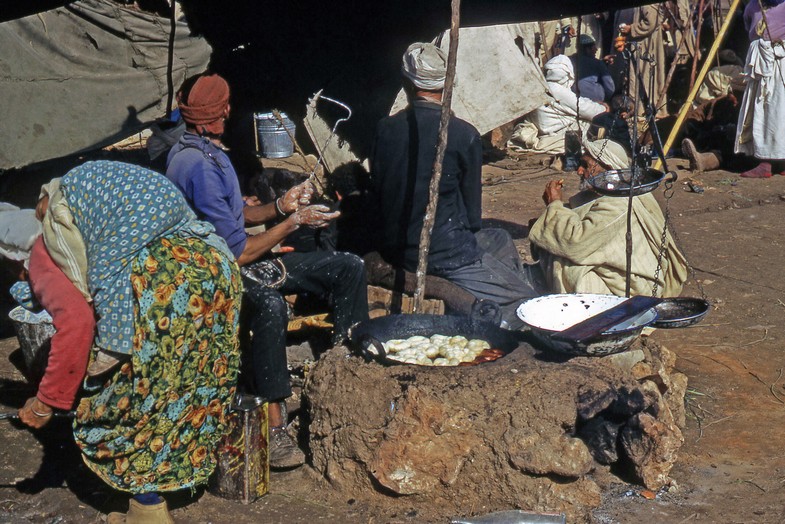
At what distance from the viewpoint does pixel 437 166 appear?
475cm

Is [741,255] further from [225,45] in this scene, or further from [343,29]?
[225,45]

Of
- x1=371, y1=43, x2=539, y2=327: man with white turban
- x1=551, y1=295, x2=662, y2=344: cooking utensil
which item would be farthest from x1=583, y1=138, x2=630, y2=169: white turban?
x1=551, y1=295, x2=662, y2=344: cooking utensil

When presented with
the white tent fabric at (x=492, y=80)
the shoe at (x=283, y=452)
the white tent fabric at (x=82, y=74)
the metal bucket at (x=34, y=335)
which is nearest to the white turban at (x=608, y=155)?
the shoe at (x=283, y=452)

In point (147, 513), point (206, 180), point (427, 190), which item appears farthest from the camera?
point (427, 190)

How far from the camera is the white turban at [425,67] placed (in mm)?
4905

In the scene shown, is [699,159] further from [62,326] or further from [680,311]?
[62,326]

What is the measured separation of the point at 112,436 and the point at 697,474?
265 cm

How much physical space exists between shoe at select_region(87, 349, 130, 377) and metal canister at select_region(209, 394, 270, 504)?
2.35 feet

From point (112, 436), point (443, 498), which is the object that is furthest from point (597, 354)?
point (112, 436)

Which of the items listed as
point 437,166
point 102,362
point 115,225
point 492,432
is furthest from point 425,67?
point 102,362

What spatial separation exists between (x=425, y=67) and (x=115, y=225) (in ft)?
7.30

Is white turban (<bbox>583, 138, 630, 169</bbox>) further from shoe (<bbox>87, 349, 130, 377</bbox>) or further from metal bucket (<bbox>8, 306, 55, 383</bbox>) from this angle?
shoe (<bbox>87, 349, 130, 377</bbox>)

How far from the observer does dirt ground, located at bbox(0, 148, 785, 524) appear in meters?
3.93

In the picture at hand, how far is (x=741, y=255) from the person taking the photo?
762cm
